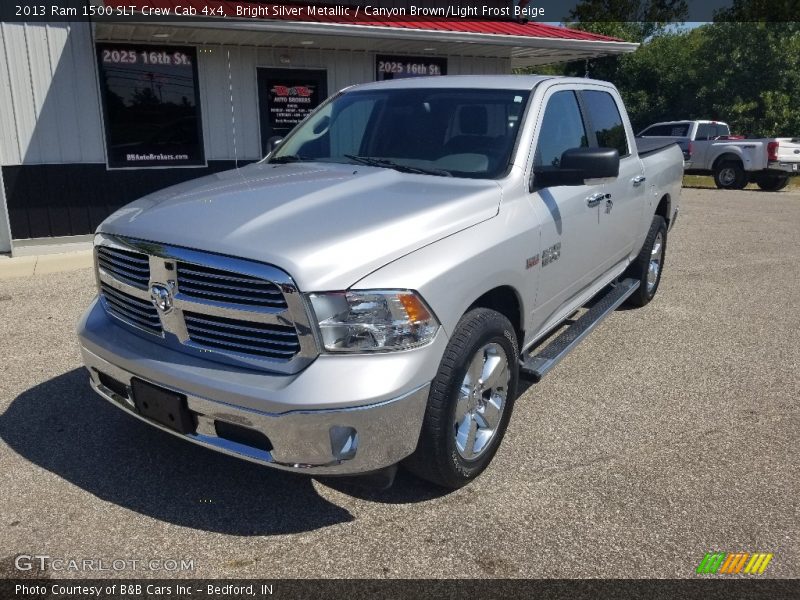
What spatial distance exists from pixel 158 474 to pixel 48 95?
7.11 meters

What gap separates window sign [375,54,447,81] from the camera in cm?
1120

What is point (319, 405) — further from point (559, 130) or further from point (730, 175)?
point (730, 175)

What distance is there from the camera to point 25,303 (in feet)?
21.1

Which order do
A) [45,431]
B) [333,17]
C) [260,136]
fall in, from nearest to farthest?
1. [45,431]
2. [333,17]
3. [260,136]

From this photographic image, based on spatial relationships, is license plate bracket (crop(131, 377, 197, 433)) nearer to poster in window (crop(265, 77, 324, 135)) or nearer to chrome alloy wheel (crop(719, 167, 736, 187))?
poster in window (crop(265, 77, 324, 135))

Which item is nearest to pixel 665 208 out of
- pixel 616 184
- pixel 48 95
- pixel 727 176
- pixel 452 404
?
pixel 616 184

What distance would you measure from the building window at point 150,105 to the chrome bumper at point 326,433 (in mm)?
7573

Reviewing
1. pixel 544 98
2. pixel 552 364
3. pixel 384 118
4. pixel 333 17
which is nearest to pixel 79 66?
pixel 333 17

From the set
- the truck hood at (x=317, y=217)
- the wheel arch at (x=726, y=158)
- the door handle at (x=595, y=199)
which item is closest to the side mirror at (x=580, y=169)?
the truck hood at (x=317, y=217)

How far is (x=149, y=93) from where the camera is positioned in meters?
9.33

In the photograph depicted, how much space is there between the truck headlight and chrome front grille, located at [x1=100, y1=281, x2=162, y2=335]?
87 cm

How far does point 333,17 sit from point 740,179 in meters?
13.2

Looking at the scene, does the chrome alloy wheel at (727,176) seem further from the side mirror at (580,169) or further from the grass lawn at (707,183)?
the side mirror at (580,169)

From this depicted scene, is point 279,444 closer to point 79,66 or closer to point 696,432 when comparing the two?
point 696,432
